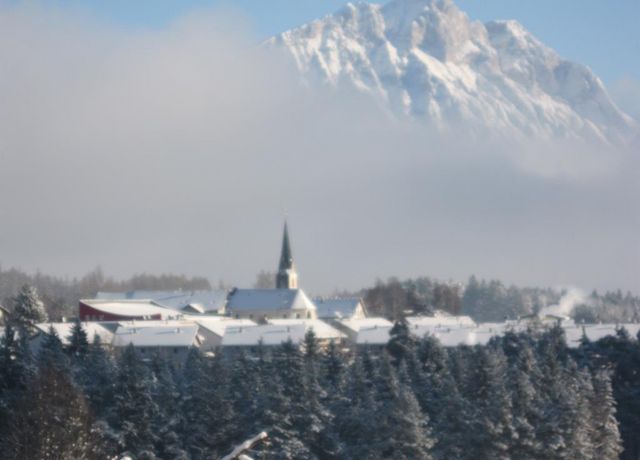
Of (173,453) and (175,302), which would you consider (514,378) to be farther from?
(175,302)

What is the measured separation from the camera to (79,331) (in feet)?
203

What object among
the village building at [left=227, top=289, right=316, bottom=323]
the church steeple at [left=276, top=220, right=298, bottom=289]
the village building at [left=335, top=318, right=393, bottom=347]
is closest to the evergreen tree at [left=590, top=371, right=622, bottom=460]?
the village building at [left=335, top=318, right=393, bottom=347]

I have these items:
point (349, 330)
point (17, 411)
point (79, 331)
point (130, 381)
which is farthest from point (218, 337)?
point (17, 411)

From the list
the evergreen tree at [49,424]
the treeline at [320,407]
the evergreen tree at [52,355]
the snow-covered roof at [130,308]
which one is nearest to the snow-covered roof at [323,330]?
the snow-covered roof at [130,308]

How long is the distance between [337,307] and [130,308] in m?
26.6

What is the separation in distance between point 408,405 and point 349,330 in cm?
5304

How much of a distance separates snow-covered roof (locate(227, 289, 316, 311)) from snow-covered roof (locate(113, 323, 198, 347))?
4000 centimetres

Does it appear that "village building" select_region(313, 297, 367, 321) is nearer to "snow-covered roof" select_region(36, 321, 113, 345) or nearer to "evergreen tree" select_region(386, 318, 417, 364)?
"snow-covered roof" select_region(36, 321, 113, 345)

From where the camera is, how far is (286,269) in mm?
143500

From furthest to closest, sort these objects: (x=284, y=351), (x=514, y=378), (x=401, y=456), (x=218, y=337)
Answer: (x=218, y=337) → (x=284, y=351) → (x=514, y=378) → (x=401, y=456)

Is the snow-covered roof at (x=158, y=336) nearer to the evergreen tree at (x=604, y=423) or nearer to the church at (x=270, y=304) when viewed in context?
the evergreen tree at (x=604, y=423)

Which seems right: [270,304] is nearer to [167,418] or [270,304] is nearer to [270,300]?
[270,300]

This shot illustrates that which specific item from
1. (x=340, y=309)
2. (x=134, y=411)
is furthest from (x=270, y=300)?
(x=134, y=411)

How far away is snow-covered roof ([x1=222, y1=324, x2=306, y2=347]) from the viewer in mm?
81000
